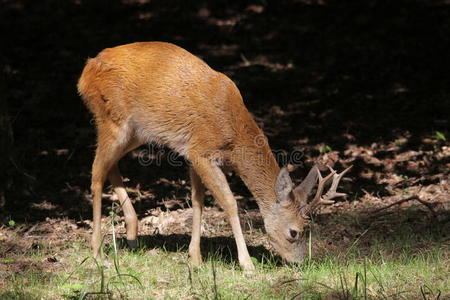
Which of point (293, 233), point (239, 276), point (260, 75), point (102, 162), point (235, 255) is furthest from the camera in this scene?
point (260, 75)

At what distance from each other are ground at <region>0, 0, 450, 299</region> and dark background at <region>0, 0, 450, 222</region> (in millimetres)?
32

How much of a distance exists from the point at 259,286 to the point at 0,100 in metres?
4.42

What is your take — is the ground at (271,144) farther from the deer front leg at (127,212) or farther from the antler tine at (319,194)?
the antler tine at (319,194)

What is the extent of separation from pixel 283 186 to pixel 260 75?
19.6 ft

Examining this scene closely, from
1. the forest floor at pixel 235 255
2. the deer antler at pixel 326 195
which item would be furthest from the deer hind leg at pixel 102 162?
the deer antler at pixel 326 195

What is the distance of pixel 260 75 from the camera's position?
40.3ft

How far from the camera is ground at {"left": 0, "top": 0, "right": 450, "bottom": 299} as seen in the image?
19.9 ft

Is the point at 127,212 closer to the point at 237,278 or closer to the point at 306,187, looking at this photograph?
the point at 237,278

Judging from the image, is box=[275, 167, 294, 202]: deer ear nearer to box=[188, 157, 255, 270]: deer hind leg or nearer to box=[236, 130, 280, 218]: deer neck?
box=[236, 130, 280, 218]: deer neck

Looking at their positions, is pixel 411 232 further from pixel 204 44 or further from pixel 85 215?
pixel 204 44

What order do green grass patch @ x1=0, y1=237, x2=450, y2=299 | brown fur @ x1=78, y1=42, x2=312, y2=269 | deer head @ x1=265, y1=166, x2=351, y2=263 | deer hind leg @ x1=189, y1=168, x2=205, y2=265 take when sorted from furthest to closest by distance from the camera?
1. deer hind leg @ x1=189, y1=168, x2=205, y2=265
2. brown fur @ x1=78, y1=42, x2=312, y2=269
3. deer head @ x1=265, y1=166, x2=351, y2=263
4. green grass patch @ x1=0, y1=237, x2=450, y2=299

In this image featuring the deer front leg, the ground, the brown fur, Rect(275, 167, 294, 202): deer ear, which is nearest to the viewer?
the ground

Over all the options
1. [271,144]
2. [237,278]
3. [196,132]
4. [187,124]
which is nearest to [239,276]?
[237,278]

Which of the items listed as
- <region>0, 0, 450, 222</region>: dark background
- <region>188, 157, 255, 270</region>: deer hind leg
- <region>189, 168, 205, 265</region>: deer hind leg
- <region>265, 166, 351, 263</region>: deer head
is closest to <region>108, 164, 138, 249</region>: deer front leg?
<region>189, 168, 205, 265</region>: deer hind leg
